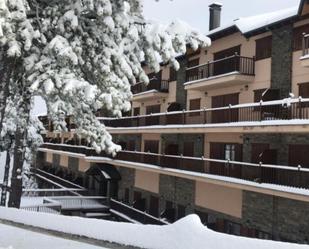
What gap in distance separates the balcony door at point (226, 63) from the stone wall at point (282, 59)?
7.30 feet

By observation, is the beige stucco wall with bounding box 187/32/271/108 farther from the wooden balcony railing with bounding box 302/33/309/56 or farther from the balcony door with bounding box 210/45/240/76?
the wooden balcony railing with bounding box 302/33/309/56

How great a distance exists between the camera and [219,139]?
27.0 m

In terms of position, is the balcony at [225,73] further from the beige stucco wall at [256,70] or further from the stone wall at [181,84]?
the stone wall at [181,84]

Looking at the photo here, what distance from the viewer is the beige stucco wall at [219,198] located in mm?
24219

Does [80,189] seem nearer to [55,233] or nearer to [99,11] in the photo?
[55,233]

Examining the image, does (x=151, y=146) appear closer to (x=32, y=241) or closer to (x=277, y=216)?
(x=277, y=216)

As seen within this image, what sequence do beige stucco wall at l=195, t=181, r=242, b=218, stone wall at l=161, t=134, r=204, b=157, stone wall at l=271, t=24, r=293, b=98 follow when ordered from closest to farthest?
stone wall at l=271, t=24, r=293, b=98 < beige stucco wall at l=195, t=181, r=242, b=218 < stone wall at l=161, t=134, r=204, b=157

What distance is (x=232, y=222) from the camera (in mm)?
24547

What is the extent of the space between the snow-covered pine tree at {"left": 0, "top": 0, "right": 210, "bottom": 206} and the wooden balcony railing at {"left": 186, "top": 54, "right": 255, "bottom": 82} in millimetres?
14161

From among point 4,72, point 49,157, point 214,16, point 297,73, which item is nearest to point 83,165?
point 49,157

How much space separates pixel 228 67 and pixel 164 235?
17269 millimetres

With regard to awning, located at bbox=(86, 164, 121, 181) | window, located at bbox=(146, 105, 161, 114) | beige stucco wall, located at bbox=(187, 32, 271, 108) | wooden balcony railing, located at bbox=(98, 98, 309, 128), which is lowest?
awning, located at bbox=(86, 164, 121, 181)

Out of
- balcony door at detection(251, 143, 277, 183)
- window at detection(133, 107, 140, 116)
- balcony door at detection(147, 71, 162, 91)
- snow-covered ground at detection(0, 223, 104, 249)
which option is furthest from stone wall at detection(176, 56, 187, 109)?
snow-covered ground at detection(0, 223, 104, 249)

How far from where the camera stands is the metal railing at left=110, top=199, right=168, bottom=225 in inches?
1178
